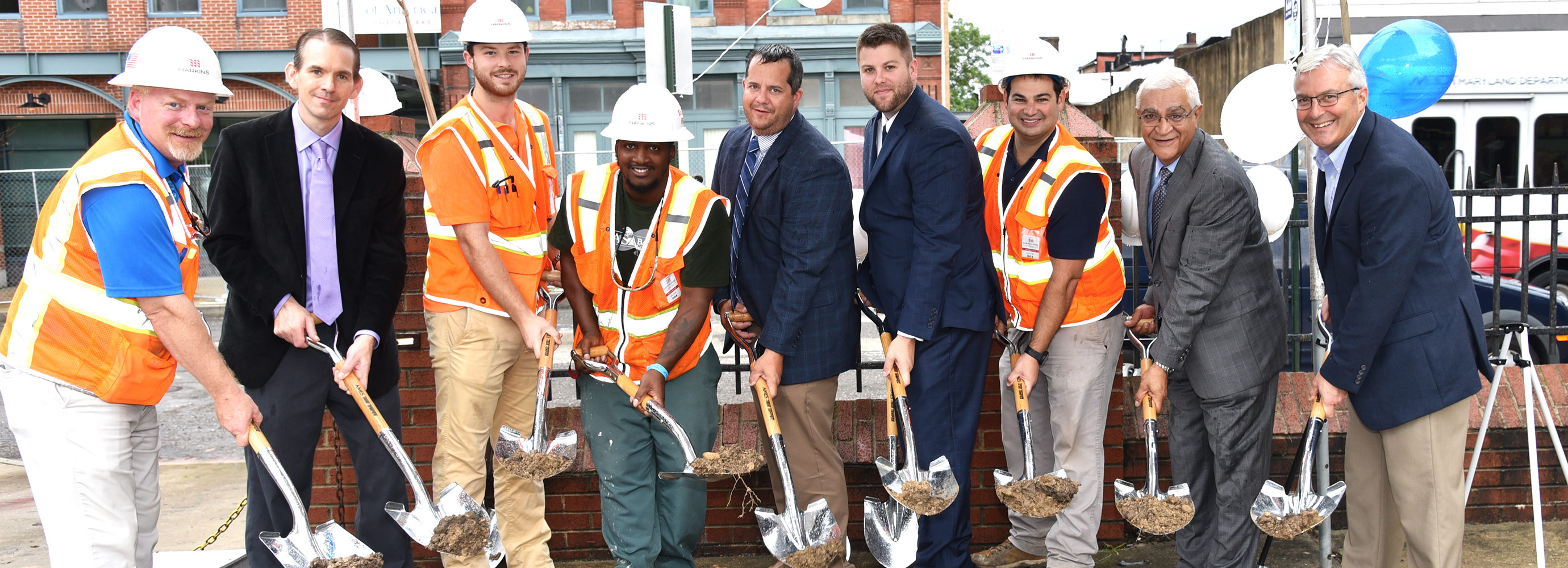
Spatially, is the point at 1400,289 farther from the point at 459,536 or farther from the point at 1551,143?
the point at 1551,143

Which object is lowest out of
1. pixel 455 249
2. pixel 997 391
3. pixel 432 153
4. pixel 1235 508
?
Result: pixel 1235 508

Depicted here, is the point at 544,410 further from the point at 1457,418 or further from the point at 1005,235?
the point at 1457,418

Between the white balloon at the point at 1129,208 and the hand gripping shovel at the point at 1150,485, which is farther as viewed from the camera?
the white balloon at the point at 1129,208

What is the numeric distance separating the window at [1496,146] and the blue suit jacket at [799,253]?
9.91m

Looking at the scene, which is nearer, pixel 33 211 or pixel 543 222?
pixel 543 222

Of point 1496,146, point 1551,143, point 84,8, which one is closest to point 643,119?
Result: point 1496,146

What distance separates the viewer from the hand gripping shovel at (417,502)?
312 centimetres

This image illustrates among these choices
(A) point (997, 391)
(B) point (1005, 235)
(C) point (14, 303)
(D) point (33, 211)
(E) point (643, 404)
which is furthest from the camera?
(D) point (33, 211)

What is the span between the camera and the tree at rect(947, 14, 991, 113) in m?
40.9

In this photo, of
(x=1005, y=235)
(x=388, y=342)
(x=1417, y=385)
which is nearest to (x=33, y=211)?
(x=388, y=342)

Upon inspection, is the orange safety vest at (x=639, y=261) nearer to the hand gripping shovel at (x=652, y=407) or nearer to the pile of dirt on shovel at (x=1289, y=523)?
the hand gripping shovel at (x=652, y=407)

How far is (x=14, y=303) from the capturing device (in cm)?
283

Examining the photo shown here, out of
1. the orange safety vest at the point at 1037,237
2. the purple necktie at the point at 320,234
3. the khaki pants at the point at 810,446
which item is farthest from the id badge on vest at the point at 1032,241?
the purple necktie at the point at 320,234

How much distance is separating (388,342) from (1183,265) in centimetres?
257
